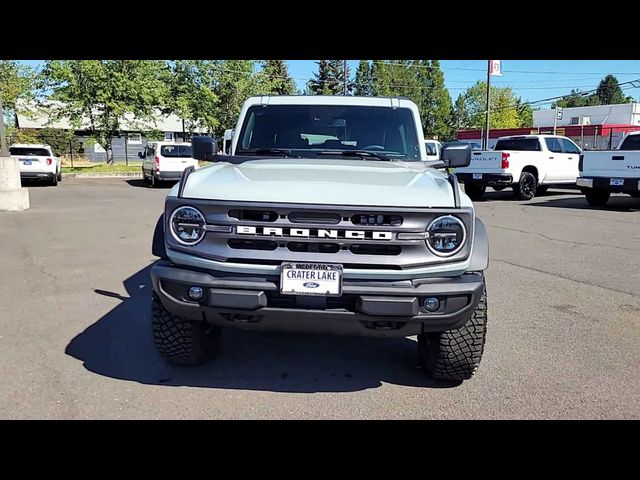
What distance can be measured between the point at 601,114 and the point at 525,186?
5594cm

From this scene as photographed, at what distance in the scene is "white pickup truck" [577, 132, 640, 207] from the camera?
506 inches

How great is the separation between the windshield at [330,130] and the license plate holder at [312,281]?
1812 mm

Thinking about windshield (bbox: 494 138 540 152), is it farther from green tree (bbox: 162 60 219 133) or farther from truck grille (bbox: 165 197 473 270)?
green tree (bbox: 162 60 219 133)

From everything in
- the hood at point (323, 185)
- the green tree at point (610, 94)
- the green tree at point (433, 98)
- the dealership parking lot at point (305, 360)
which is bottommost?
the dealership parking lot at point (305, 360)

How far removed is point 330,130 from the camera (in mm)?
4715

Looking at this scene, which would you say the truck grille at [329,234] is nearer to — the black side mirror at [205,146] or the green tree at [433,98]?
the black side mirror at [205,146]

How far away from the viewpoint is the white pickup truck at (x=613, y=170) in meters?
12.9

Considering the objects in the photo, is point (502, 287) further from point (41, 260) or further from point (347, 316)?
point (41, 260)

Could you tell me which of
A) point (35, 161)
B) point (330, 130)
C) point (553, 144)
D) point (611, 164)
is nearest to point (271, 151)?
point (330, 130)

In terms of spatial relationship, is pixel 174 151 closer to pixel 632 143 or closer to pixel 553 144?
pixel 553 144

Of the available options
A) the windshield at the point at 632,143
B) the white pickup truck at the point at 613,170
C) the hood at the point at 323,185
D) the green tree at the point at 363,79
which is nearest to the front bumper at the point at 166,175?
the white pickup truck at the point at 613,170
